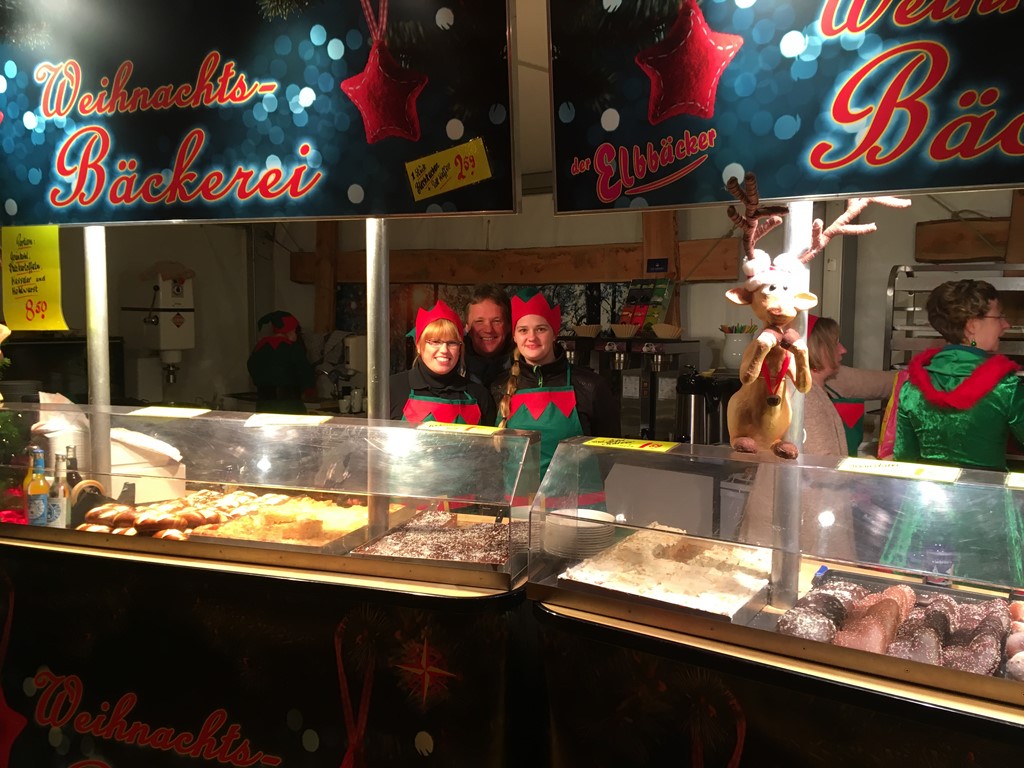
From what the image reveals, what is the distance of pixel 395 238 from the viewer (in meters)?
8.56

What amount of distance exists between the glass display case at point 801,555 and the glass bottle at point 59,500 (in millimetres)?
1549

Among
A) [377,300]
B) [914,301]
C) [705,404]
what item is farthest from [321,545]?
[914,301]

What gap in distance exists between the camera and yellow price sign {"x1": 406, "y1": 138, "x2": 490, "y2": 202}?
2398 mm

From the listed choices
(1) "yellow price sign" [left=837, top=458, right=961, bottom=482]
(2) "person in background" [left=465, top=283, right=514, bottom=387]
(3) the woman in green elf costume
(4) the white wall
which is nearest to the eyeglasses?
(2) "person in background" [left=465, top=283, right=514, bottom=387]

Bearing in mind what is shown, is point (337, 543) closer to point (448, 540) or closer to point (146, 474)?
point (448, 540)

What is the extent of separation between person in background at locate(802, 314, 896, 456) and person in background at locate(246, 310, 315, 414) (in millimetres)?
4736

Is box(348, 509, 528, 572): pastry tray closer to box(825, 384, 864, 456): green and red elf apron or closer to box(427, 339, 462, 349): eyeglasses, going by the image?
box(427, 339, 462, 349): eyeglasses

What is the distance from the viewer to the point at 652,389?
6246 mm

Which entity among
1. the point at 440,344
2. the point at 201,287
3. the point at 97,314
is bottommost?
the point at 440,344

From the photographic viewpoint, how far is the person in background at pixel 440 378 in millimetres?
3352

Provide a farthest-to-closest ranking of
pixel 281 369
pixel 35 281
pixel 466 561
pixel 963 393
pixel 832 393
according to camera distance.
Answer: pixel 281 369 < pixel 832 393 < pixel 963 393 < pixel 35 281 < pixel 466 561

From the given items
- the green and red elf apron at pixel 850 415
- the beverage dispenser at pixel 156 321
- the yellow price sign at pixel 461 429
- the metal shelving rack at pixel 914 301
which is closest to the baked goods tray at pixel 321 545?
the yellow price sign at pixel 461 429

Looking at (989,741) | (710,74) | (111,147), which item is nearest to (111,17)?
(111,147)

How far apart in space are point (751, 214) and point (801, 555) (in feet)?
2.61
